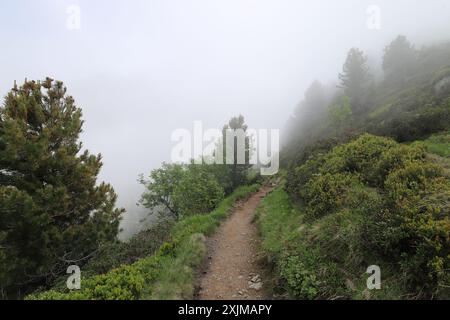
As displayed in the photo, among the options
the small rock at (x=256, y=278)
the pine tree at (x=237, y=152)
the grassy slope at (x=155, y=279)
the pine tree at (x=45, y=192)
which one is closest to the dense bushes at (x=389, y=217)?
the small rock at (x=256, y=278)

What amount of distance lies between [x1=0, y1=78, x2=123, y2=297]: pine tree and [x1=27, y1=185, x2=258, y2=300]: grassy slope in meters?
4.56

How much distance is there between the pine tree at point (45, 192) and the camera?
10.6 metres

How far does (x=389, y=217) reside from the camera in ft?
20.8

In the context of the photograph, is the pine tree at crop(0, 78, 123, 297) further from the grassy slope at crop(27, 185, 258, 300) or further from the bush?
the bush

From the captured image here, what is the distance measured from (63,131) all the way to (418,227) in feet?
50.1

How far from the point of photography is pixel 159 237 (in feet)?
39.4

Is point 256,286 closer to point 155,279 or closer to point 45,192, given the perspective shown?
point 155,279

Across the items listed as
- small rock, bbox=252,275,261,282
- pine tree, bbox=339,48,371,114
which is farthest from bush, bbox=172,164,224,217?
pine tree, bbox=339,48,371,114

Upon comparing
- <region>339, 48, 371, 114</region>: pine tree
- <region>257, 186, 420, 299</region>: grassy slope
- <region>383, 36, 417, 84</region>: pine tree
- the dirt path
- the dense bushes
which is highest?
<region>383, 36, 417, 84</region>: pine tree

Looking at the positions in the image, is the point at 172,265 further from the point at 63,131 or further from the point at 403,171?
the point at 63,131

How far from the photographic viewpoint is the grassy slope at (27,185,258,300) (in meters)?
6.37

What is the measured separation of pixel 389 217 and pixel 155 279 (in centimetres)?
650
